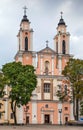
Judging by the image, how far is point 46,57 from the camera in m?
96.8

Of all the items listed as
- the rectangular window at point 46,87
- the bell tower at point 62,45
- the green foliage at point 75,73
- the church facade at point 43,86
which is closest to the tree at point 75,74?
the green foliage at point 75,73

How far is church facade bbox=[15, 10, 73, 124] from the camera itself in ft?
308

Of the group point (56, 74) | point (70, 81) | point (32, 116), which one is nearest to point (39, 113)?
point (32, 116)

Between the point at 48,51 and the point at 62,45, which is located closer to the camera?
the point at 48,51

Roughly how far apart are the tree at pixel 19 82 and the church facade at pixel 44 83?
1859cm

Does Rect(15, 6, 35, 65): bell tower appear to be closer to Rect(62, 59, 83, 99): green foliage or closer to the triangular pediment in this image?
the triangular pediment

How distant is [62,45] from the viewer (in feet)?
324

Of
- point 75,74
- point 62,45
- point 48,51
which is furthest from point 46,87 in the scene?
point 75,74

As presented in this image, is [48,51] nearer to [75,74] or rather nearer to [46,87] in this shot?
[46,87]

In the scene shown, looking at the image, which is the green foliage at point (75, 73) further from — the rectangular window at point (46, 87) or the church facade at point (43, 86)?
the rectangular window at point (46, 87)

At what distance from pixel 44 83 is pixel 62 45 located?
32.7ft

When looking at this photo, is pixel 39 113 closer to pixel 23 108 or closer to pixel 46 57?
pixel 23 108

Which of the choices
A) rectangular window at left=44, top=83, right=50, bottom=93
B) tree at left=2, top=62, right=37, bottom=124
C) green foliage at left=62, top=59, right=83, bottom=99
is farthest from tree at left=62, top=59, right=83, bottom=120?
rectangular window at left=44, top=83, right=50, bottom=93

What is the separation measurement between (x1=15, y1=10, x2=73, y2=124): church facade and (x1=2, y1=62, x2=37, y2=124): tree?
18.6m
